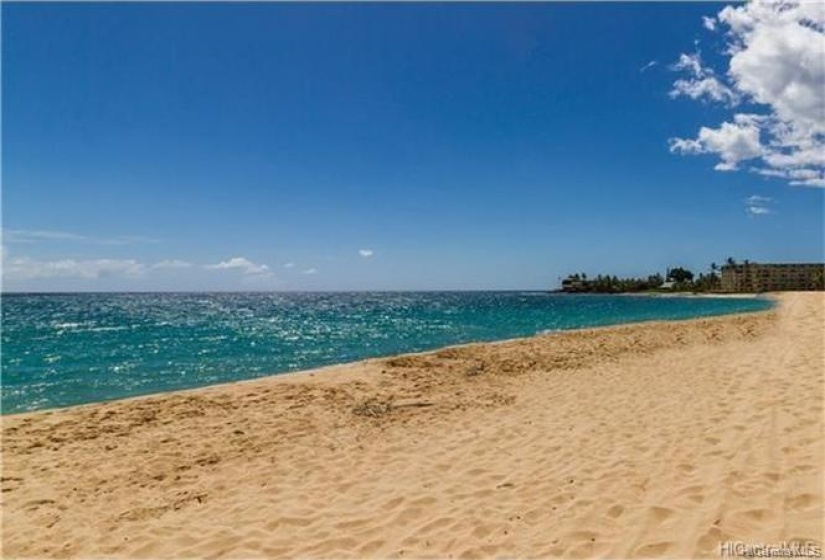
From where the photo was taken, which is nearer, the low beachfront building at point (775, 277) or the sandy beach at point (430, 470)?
the sandy beach at point (430, 470)

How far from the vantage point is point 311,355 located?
24.0 m

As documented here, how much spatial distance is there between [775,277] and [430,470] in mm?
196628

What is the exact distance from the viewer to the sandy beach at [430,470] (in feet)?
16.9

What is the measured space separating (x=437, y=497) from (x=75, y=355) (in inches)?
985

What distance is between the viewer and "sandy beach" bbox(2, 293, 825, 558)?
5.15 metres

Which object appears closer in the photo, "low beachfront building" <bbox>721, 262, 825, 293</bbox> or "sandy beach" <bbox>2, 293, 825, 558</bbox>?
"sandy beach" <bbox>2, 293, 825, 558</bbox>

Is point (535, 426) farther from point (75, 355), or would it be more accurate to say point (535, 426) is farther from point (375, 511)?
point (75, 355)

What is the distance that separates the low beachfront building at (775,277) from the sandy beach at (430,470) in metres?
180

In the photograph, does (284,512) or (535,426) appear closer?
(284,512)

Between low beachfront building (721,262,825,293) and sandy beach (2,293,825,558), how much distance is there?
589ft

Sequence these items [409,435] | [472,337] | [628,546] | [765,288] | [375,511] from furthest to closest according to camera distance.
→ [765,288] < [472,337] < [409,435] < [375,511] < [628,546]

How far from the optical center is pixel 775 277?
16462 cm

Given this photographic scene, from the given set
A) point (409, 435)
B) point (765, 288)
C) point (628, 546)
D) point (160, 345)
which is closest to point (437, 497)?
point (628, 546)

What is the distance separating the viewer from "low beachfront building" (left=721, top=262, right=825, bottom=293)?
163000mm
